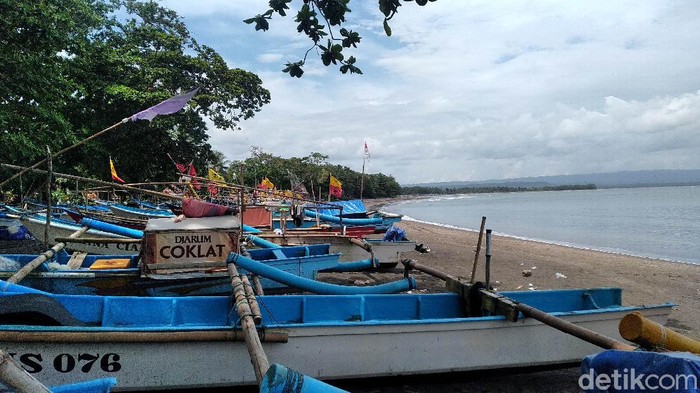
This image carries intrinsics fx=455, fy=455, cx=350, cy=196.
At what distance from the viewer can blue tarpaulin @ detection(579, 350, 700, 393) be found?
9.15ft

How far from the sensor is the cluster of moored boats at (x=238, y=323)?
4645 millimetres

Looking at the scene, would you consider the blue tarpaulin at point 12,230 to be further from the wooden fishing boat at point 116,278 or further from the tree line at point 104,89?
the wooden fishing boat at point 116,278

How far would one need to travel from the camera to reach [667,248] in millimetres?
24406

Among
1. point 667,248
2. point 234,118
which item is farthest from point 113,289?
point 667,248

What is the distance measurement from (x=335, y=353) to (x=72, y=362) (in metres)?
2.77

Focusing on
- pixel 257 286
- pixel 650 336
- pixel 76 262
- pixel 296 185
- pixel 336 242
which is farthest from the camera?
pixel 296 185

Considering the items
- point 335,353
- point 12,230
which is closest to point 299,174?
point 12,230

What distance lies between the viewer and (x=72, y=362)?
468cm

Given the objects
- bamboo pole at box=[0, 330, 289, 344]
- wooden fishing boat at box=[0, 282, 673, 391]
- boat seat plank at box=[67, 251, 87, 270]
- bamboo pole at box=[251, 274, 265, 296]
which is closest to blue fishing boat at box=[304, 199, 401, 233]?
boat seat plank at box=[67, 251, 87, 270]

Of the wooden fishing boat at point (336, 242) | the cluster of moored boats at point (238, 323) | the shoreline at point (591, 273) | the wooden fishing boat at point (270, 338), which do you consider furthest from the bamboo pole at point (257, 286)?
the shoreline at point (591, 273)

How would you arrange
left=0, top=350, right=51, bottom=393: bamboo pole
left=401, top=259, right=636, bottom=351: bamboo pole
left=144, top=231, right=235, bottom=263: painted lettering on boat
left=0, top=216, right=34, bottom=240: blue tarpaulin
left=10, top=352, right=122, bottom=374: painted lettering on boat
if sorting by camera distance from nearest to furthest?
left=0, top=350, right=51, bottom=393: bamboo pole, left=401, top=259, right=636, bottom=351: bamboo pole, left=10, top=352, right=122, bottom=374: painted lettering on boat, left=144, top=231, right=235, bottom=263: painted lettering on boat, left=0, top=216, right=34, bottom=240: blue tarpaulin

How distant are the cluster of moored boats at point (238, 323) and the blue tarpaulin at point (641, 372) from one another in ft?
0.95

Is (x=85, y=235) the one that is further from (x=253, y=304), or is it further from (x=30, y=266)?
(x=253, y=304)

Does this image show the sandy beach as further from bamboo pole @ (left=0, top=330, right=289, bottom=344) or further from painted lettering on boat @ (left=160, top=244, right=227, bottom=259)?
painted lettering on boat @ (left=160, top=244, right=227, bottom=259)
